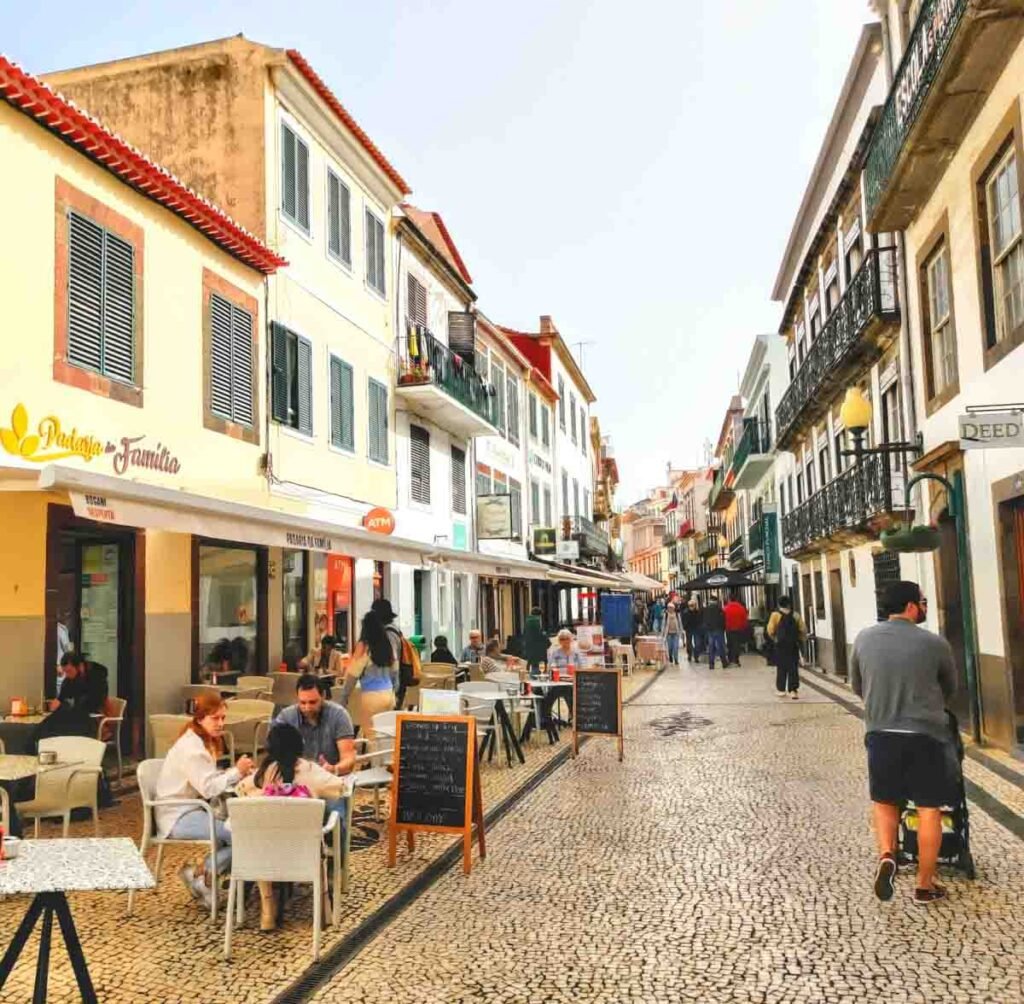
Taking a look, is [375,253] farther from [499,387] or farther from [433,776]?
[433,776]

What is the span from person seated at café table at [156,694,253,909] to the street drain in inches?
322

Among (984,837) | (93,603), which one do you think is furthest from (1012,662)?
(93,603)

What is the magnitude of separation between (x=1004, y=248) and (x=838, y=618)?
14.6m

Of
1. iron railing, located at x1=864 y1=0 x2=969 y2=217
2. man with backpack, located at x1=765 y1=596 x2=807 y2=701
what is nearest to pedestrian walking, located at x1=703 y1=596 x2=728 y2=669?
man with backpack, located at x1=765 y1=596 x2=807 y2=701

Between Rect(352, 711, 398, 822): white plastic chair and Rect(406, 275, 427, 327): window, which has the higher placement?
Rect(406, 275, 427, 327): window

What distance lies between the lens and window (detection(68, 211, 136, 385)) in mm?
10711

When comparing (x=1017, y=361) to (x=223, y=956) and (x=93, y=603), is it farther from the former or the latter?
(x=93, y=603)

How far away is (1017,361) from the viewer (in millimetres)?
9867

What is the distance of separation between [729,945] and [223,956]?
101 inches

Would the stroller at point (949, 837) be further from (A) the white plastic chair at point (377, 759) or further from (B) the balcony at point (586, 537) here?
(B) the balcony at point (586, 537)

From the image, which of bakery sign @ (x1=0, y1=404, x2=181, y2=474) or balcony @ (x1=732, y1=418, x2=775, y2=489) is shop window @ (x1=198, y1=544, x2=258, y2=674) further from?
balcony @ (x1=732, y1=418, x2=775, y2=489)

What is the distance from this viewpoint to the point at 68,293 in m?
10.6

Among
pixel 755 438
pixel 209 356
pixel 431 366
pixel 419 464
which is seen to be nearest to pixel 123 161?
pixel 209 356

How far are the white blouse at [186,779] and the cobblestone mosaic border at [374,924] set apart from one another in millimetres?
1218
